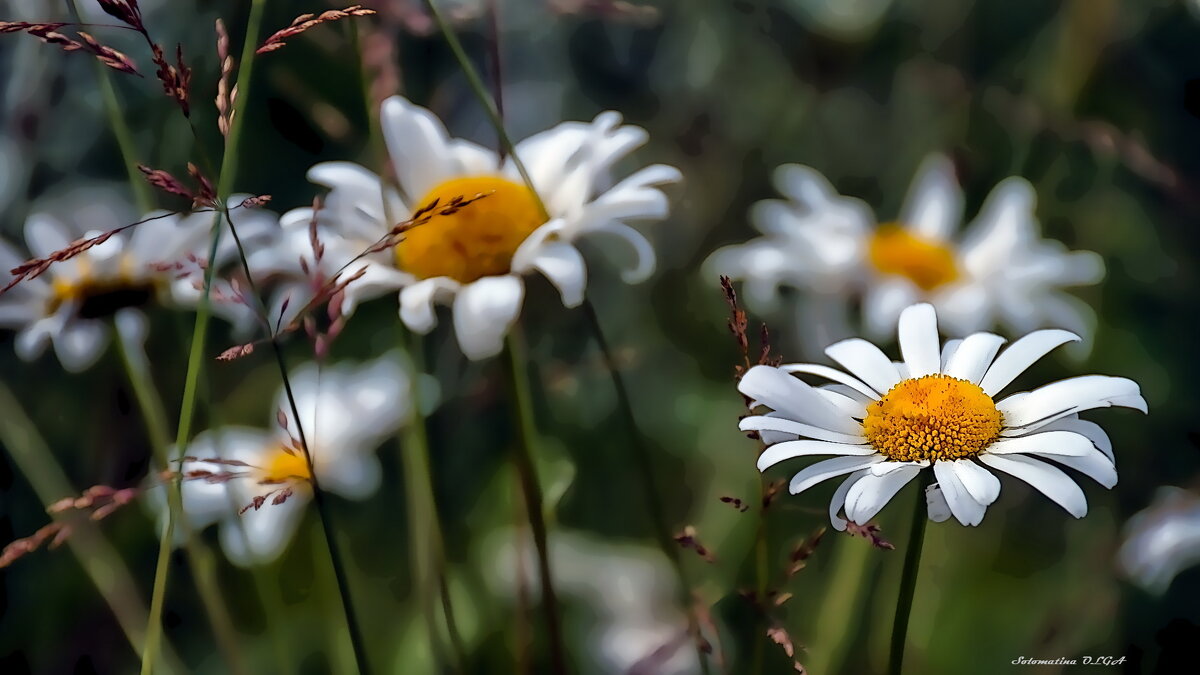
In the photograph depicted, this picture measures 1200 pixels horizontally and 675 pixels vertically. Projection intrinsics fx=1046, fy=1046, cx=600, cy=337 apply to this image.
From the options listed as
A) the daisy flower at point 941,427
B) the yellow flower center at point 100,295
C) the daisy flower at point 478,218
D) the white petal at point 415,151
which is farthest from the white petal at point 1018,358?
the yellow flower center at point 100,295

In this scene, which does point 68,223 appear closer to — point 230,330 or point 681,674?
point 230,330

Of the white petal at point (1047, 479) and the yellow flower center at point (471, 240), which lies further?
the yellow flower center at point (471, 240)

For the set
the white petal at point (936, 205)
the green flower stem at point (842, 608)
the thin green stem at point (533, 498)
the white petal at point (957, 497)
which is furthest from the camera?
the white petal at point (936, 205)

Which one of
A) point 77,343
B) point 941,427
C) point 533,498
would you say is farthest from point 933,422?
point 77,343

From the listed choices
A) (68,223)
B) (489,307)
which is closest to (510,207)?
(489,307)

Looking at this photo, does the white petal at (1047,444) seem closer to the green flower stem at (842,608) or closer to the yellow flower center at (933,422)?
the yellow flower center at (933,422)

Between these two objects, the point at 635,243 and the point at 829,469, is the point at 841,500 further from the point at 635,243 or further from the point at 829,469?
the point at 635,243
